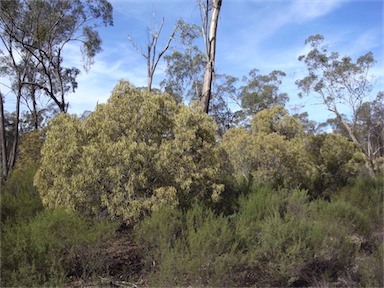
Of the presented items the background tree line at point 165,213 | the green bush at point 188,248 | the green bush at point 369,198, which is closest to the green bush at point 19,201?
the background tree line at point 165,213

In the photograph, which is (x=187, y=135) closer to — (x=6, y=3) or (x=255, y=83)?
(x=6, y=3)

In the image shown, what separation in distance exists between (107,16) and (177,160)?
15.3 m

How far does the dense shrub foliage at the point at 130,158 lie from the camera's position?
20.1ft

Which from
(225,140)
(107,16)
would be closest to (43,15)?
(107,16)

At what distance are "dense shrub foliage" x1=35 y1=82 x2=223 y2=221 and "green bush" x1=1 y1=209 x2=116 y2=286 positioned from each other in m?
0.94

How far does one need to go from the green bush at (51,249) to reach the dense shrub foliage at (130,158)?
0.94 m

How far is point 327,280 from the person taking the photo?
5309mm

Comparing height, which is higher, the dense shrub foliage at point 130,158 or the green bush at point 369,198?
the dense shrub foliage at point 130,158

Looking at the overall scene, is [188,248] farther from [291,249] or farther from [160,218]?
[291,249]

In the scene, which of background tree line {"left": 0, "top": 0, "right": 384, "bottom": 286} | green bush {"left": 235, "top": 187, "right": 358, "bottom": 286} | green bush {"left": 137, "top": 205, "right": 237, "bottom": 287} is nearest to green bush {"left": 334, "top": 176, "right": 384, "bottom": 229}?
background tree line {"left": 0, "top": 0, "right": 384, "bottom": 286}

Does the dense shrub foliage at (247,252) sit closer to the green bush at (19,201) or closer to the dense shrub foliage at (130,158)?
the dense shrub foliage at (130,158)

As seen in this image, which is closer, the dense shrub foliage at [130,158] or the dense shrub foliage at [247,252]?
the dense shrub foliage at [247,252]

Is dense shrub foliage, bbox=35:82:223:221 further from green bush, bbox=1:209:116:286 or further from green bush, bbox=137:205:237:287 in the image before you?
green bush, bbox=1:209:116:286

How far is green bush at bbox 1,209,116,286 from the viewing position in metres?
4.41
